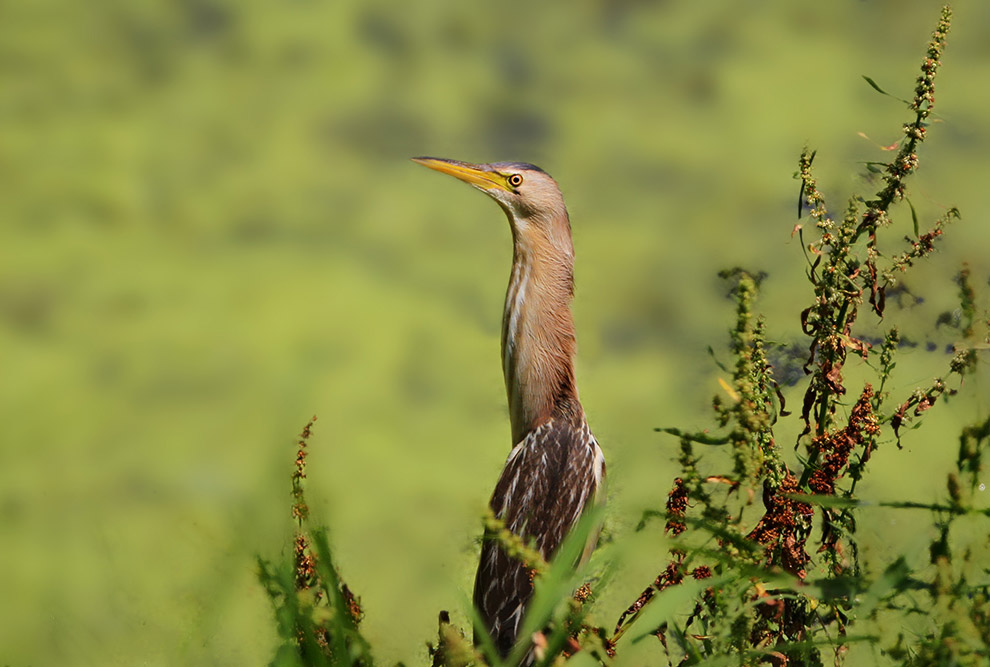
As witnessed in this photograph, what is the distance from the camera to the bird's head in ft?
3.01

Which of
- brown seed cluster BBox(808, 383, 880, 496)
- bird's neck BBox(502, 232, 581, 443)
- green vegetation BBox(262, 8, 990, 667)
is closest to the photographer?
green vegetation BBox(262, 8, 990, 667)

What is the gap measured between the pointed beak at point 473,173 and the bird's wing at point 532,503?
8.6 inches

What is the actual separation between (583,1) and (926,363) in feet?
4.25

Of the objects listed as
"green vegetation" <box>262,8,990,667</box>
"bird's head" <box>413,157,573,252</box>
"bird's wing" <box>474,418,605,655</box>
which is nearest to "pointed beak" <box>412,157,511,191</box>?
"bird's head" <box>413,157,573,252</box>

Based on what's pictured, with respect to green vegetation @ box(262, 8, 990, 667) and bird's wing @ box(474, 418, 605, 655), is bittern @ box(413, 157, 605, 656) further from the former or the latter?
green vegetation @ box(262, 8, 990, 667)

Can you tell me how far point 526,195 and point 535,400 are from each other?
0.18m

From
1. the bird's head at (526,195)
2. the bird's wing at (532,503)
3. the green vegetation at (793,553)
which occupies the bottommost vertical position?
the green vegetation at (793,553)

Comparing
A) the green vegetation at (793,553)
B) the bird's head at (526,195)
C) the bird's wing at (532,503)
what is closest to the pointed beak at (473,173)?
the bird's head at (526,195)

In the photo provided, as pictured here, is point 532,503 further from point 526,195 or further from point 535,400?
point 526,195

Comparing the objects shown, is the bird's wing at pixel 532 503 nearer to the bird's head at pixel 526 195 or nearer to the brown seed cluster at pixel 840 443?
the bird's head at pixel 526 195

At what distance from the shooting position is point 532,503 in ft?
2.68

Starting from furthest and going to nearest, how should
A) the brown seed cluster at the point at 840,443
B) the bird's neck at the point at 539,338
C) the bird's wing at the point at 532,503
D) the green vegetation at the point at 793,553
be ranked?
1. the bird's neck at the point at 539,338
2. the bird's wing at the point at 532,503
3. the brown seed cluster at the point at 840,443
4. the green vegetation at the point at 793,553

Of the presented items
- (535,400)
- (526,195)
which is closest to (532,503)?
(535,400)

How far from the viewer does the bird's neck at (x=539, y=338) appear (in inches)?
35.0
